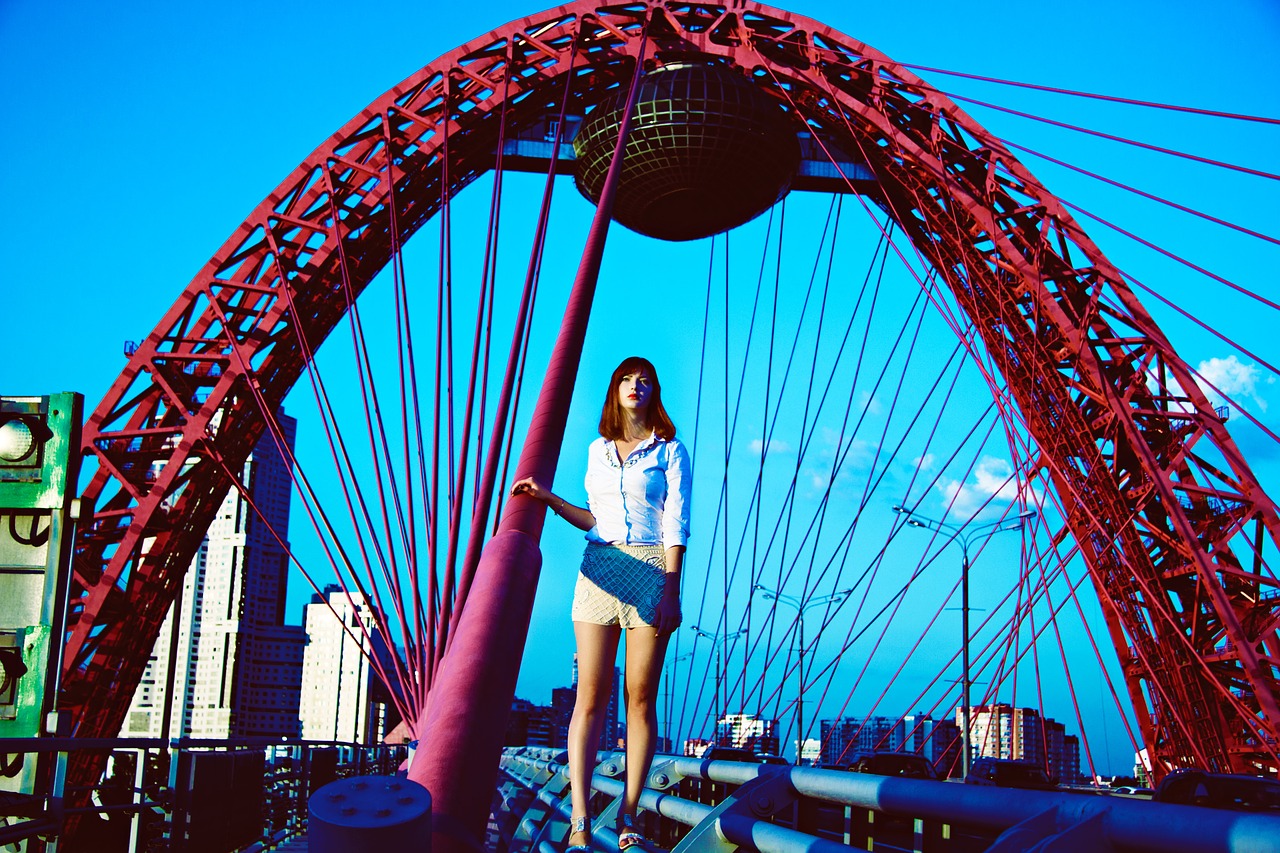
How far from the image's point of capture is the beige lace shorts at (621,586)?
3.75 meters

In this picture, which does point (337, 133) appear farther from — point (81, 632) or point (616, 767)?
point (616, 767)

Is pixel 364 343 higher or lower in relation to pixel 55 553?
higher

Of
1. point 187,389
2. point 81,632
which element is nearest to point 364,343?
point 187,389

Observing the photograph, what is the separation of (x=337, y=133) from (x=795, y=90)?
6.61m

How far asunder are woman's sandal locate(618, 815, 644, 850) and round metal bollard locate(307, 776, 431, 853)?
7.21 feet

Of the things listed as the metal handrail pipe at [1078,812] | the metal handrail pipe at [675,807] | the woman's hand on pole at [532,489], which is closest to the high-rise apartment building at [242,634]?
the metal handrail pipe at [675,807]

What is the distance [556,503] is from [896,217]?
15437mm

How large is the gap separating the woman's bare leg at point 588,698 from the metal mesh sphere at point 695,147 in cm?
1257

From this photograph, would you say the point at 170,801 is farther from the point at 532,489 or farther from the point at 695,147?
the point at 695,147

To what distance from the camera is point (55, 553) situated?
459 centimetres

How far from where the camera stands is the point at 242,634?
7362 cm

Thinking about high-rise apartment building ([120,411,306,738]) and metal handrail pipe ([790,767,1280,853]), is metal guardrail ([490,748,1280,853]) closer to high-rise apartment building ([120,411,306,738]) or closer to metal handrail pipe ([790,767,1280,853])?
metal handrail pipe ([790,767,1280,853])

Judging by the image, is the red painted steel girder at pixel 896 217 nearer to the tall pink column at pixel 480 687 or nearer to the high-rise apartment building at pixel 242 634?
the tall pink column at pixel 480 687

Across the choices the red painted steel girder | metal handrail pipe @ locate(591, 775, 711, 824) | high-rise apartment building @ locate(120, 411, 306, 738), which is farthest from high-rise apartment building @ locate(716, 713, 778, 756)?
high-rise apartment building @ locate(120, 411, 306, 738)
